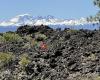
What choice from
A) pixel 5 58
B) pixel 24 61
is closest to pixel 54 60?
pixel 24 61

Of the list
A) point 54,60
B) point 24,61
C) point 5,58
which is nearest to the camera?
point 24,61

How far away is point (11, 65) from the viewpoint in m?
21.2

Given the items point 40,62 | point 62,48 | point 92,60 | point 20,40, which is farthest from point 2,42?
point 92,60

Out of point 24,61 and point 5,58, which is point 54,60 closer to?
point 24,61

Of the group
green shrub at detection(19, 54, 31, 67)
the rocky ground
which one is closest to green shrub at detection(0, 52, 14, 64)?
the rocky ground

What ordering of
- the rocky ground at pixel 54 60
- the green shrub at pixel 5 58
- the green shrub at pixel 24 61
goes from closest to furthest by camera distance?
the rocky ground at pixel 54 60, the green shrub at pixel 24 61, the green shrub at pixel 5 58

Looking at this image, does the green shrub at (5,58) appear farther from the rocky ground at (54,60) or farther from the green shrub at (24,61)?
the green shrub at (24,61)

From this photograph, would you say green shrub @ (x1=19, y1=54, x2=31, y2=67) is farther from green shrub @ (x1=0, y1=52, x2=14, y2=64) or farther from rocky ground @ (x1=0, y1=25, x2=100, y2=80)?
green shrub @ (x1=0, y1=52, x2=14, y2=64)

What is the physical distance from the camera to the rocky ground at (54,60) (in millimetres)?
18688

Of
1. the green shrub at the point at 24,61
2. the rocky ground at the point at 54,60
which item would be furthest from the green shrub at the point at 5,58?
the green shrub at the point at 24,61

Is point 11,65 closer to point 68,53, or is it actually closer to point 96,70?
point 68,53

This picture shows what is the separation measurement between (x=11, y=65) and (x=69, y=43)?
175 inches

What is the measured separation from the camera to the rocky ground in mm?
18688

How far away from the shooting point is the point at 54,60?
68.3 feet
